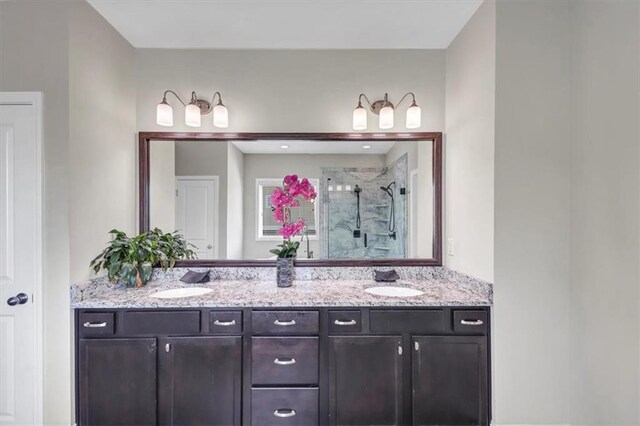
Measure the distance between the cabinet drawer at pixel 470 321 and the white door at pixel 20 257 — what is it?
2.56 m

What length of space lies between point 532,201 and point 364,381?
1.52 meters

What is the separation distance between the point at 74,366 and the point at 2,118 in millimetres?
1568

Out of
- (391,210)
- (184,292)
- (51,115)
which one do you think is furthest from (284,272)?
(51,115)

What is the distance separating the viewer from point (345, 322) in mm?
1977

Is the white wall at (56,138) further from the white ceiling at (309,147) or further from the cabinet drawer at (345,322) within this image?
the cabinet drawer at (345,322)

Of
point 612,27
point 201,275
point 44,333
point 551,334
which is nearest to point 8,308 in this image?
point 44,333

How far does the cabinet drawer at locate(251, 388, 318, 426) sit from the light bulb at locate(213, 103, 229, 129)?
6.27 ft

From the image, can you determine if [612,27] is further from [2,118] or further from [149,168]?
[2,118]

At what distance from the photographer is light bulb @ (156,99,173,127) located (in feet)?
8.06

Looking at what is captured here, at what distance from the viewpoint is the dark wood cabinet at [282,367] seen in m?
1.93

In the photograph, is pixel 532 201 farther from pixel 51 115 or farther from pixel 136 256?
pixel 51 115

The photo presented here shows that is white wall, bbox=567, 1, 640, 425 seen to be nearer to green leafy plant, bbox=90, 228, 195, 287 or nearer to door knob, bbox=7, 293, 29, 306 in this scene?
green leafy plant, bbox=90, 228, 195, 287

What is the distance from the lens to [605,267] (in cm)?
172

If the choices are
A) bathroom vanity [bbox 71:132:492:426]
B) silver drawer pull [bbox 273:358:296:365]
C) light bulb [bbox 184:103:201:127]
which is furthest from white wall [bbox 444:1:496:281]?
light bulb [bbox 184:103:201:127]
